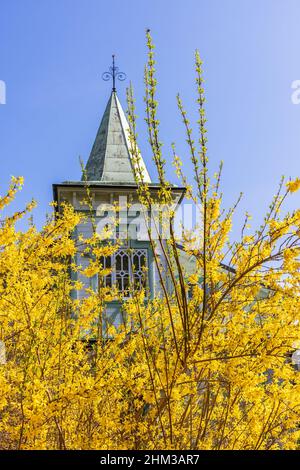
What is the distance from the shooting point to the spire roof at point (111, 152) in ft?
49.9

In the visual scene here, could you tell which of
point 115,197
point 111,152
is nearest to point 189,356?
point 115,197

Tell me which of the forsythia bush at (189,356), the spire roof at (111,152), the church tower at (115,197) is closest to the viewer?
the forsythia bush at (189,356)

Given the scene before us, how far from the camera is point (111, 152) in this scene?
16.2m

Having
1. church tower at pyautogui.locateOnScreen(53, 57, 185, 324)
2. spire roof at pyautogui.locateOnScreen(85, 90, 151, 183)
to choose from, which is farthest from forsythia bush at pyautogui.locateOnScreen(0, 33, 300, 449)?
spire roof at pyautogui.locateOnScreen(85, 90, 151, 183)

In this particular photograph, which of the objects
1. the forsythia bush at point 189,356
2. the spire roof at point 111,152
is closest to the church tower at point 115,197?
the spire roof at point 111,152

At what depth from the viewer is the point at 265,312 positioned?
4852 mm

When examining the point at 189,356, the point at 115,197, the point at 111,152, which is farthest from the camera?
the point at 111,152

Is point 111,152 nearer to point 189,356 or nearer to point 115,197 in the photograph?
point 115,197

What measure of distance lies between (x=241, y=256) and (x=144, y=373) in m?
1.25

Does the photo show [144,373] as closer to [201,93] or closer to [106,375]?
[106,375]

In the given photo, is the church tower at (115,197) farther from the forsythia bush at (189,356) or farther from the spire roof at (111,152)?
the forsythia bush at (189,356)

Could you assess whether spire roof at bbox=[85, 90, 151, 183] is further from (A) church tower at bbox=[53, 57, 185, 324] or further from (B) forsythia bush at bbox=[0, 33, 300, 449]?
(B) forsythia bush at bbox=[0, 33, 300, 449]

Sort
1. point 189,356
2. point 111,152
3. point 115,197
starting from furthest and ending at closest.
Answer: point 111,152
point 115,197
point 189,356
